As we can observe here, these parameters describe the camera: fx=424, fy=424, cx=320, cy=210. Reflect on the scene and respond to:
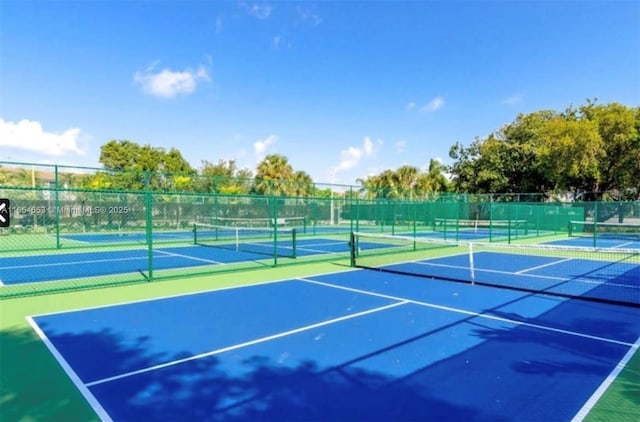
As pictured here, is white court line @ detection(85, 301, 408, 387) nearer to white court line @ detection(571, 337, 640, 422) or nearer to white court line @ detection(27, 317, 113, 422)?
white court line @ detection(27, 317, 113, 422)

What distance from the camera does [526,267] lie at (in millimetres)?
12305

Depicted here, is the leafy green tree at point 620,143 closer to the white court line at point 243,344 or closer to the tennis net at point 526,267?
the tennis net at point 526,267

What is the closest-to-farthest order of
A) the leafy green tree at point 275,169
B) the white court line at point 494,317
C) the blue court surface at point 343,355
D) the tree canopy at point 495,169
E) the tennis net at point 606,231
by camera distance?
the blue court surface at point 343,355
the white court line at point 494,317
the tennis net at point 606,231
the tree canopy at point 495,169
the leafy green tree at point 275,169

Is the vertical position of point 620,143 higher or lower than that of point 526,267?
higher

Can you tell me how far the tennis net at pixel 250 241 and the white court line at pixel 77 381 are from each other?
7017 millimetres

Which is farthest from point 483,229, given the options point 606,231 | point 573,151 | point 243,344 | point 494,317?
point 243,344

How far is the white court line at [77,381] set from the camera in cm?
369

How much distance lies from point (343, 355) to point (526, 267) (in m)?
9.22

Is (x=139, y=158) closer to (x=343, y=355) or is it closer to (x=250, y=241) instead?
(x=250, y=241)

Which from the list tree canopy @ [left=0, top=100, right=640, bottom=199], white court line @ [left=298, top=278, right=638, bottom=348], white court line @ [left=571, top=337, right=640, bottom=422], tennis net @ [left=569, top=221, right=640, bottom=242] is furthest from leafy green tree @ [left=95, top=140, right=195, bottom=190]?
white court line @ [left=571, top=337, right=640, bottom=422]

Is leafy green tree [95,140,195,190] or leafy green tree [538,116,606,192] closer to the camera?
leafy green tree [538,116,606,192]

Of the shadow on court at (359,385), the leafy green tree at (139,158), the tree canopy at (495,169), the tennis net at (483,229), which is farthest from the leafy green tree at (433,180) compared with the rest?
the shadow on court at (359,385)

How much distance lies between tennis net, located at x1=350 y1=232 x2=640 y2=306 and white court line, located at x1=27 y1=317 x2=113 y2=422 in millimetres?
7575

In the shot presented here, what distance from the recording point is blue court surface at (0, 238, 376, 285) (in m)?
11.1
